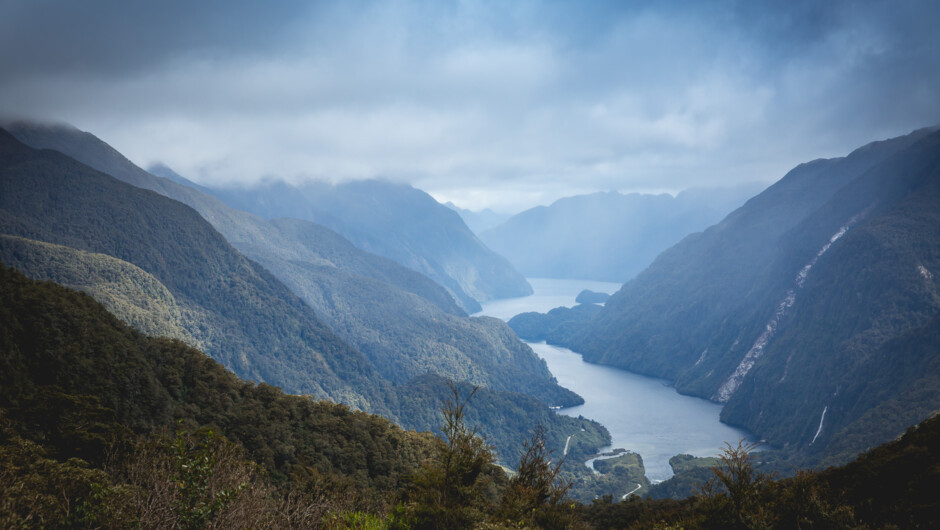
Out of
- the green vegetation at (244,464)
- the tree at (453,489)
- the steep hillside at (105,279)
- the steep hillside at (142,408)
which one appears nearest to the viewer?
the green vegetation at (244,464)

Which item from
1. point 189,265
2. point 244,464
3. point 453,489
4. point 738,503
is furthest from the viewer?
point 189,265

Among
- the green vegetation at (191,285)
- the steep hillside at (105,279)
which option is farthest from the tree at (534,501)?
the green vegetation at (191,285)

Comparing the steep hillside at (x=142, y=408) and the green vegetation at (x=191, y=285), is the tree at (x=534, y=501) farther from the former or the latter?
the green vegetation at (x=191, y=285)

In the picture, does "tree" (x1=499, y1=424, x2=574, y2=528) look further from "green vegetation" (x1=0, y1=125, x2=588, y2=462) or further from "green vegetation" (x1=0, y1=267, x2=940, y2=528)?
"green vegetation" (x1=0, y1=125, x2=588, y2=462)

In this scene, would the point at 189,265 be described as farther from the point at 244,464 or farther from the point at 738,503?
the point at 738,503

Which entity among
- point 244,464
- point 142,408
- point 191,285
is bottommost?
point 142,408

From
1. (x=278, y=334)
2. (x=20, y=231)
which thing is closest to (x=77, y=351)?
(x=20, y=231)

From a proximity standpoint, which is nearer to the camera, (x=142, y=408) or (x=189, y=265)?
(x=142, y=408)

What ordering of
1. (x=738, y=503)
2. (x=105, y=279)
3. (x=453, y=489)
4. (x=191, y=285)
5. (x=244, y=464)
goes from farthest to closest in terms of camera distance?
(x=191, y=285) → (x=105, y=279) → (x=244, y=464) → (x=738, y=503) → (x=453, y=489)

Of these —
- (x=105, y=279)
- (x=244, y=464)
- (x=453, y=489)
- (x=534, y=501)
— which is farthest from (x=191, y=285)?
(x=453, y=489)
